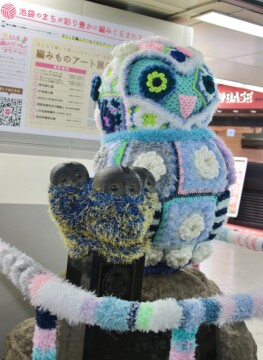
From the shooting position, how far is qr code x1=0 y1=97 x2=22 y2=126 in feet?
7.32

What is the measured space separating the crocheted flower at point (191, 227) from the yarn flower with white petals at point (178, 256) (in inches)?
2.5

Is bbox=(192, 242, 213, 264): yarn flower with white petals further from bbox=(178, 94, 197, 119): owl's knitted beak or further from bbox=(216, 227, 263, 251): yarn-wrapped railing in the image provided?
bbox=(178, 94, 197, 119): owl's knitted beak

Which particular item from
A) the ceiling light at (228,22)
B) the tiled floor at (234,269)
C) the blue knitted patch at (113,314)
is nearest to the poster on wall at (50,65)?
the ceiling light at (228,22)

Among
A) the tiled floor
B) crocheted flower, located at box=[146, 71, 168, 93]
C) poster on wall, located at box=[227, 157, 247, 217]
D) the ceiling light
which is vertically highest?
the ceiling light

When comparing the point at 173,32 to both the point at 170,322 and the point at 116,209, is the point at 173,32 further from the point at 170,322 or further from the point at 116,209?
the point at 170,322

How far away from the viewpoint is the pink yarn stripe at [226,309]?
1.00 meters

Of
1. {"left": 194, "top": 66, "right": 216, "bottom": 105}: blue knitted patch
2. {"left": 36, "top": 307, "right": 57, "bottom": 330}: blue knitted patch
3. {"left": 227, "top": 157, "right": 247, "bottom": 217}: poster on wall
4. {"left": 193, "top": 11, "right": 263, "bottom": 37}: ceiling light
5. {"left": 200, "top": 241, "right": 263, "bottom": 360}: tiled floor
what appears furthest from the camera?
{"left": 227, "top": 157, "right": 247, "bottom": 217}: poster on wall

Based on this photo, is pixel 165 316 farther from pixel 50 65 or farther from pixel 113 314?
pixel 50 65

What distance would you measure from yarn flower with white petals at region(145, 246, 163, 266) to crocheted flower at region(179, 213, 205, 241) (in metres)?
0.09

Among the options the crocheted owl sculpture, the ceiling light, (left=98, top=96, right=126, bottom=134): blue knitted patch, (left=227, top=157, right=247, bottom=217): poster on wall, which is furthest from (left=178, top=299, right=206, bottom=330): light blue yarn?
(left=227, top=157, right=247, bottom=217): poster on wall

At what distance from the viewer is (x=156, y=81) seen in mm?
1355

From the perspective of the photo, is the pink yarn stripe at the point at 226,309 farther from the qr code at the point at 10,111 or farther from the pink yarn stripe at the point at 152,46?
the qr code at the point at 10,111

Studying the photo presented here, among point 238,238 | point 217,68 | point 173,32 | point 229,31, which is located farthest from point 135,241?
point 217,68

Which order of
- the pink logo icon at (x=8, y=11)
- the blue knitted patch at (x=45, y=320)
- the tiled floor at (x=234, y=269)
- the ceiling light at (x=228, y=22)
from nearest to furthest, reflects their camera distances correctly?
the blue knitted patch at (x=45, y=320), the pink logo icon at (x=8, y=11), the ceiling light at (x=228, y=22), the tiled floor at (x=234, y=269)
